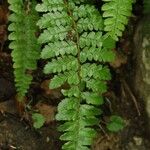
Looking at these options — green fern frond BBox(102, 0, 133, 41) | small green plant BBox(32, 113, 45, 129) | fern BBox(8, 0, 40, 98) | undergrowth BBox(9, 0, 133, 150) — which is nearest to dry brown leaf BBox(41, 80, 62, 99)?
small green plant BBox(32, 113, 45, 129)

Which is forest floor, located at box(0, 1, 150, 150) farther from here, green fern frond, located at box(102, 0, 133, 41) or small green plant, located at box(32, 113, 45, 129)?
green fern frond, located at box(102, 0, 133, 41)

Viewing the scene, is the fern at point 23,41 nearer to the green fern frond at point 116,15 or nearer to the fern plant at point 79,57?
the fern plant at point 79,57

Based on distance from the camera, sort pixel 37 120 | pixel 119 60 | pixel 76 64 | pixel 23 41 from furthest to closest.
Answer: pixel 119 60, pixel 37 120, pixel 23 41, pixel 76 64

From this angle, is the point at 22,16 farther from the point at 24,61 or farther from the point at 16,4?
the point at 24,61

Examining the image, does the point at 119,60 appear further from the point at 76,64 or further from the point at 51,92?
the point at 76,64

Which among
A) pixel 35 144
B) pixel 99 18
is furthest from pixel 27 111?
pixel 99 18

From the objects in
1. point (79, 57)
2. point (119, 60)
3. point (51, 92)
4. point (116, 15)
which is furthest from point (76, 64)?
point (119, 60)

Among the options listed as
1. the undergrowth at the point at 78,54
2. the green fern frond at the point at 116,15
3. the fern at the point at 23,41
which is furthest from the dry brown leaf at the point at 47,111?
the green fern frond at the point at 116,15
